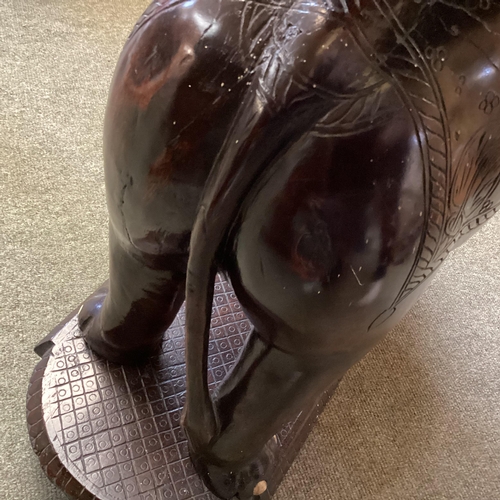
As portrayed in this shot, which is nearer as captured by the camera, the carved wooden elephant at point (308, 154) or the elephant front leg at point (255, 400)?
the carved wooden elephant at point (308, 154)

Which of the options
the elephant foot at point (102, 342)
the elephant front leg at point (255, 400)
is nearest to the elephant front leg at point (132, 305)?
the elephant foot at point (102, 342)

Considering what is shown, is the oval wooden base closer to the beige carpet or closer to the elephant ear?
the beige carpet

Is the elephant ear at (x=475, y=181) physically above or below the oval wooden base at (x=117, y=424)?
above

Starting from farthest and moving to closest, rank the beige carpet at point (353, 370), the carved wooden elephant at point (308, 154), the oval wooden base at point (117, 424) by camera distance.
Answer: the beige carpet at point (353, 370) < the oval wooden base at point (117, 424) < the carved wooden elephant at point (308, 154)

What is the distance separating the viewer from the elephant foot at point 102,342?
0.78 meters

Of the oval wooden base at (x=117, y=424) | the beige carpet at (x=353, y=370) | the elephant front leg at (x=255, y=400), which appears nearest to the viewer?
the elephant front leg at (x=255, y=400)

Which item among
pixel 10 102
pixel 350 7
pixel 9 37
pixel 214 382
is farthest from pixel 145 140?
pixel 9 37

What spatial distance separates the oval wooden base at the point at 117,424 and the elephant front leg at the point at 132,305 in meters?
0.03

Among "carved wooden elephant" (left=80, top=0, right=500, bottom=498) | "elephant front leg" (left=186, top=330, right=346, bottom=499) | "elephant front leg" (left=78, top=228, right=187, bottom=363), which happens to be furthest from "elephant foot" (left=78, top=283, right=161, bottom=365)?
"carved wooden elephant" (left=80, top=0, right=500, bottom=498)

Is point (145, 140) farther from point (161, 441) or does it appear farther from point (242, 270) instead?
point (161, 441)

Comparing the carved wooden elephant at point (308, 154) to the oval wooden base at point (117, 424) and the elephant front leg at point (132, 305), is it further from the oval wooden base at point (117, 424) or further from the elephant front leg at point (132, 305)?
the oval wooden base at point (117, 424)

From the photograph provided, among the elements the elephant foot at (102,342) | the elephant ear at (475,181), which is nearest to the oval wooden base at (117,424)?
the elephant foot at (102,342)

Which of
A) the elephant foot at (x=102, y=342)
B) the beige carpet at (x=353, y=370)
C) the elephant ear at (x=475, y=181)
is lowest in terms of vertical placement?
the beige carpet at (x=353, y=370)

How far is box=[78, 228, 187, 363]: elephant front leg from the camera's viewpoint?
0.59m
